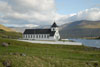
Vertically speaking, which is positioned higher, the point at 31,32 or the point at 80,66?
the point at 31,32

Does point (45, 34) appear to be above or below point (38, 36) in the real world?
above

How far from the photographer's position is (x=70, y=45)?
244 feet

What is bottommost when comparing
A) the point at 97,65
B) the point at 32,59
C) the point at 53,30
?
the point at 97,65

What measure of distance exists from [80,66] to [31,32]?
98.6 metres

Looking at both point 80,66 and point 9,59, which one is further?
point 80,66

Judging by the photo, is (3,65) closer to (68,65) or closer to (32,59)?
(32,59)

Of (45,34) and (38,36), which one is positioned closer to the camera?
(45,34)

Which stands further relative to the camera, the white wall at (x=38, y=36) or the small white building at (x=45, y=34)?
the white wall at (x=38, y=36)

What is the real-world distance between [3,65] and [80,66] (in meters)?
14.9

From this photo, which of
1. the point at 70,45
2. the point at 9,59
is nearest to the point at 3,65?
the point at 9,59

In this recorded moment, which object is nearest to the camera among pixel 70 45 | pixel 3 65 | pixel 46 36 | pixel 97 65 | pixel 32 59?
pixel 3 65

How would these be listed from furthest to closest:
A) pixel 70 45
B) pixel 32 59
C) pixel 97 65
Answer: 1. pixel 70 45
2. pixel 97 65
3. pixel 32 59

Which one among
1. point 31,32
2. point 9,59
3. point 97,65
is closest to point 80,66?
point 97,65

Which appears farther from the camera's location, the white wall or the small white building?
the white wall
